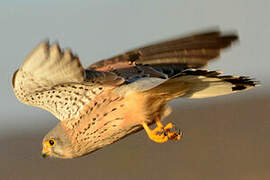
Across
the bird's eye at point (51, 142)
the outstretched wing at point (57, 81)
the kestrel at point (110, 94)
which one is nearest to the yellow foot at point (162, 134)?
the kestrel at point (110, 94)

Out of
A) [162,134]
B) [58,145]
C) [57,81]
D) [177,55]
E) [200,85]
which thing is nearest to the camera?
[57,81]

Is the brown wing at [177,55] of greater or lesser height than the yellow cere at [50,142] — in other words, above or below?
above

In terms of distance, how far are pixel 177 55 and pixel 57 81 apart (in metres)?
2.31

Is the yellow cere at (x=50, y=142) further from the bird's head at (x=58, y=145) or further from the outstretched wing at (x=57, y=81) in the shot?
the outstretched wing at (x=57, y=81)

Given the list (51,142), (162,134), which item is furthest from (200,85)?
(51,142)

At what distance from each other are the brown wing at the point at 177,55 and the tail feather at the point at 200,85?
1.81ft

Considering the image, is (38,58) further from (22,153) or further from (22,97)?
(22,153)

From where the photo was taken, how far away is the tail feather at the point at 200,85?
25.6ft

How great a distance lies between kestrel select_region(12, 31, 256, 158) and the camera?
A: 297 inches

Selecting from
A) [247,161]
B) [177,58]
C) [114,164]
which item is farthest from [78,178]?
[177,58]

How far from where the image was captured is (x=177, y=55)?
9.23m

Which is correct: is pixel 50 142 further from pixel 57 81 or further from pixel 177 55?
pixel 177 55

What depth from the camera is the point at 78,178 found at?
1814 centimetres

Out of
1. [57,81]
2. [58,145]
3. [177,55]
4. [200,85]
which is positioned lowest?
[58,145]
